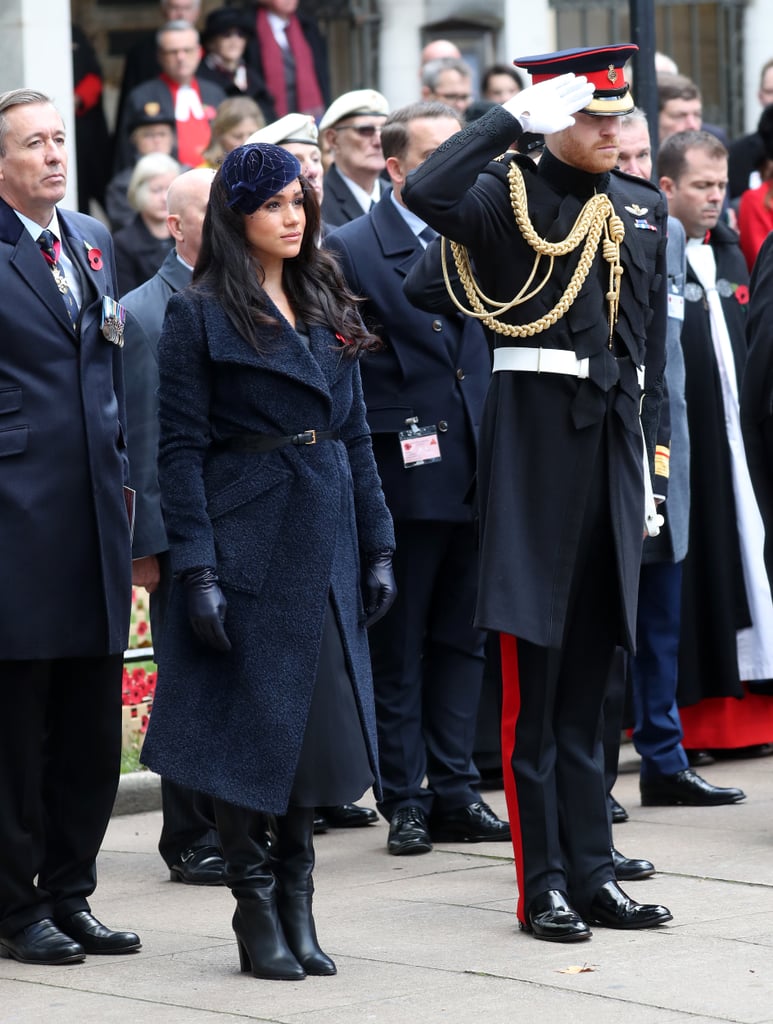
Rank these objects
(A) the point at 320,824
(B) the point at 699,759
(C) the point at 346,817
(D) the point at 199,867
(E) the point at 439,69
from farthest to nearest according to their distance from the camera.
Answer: (E) the point at 439,69 < (B) the point at 699,759 < (C) the point at 346,817 < (A) the point at 320,824 < (D) the point at 199,867

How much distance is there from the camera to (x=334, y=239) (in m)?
7.20

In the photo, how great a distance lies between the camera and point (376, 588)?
5.45m

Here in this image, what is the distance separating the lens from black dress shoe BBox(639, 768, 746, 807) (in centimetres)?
741

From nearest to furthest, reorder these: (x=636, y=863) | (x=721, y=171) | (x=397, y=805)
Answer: (x=636, y=863)
(x=397, y=805)
(x=721, y=171)

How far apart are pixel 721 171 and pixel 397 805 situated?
8.51ft

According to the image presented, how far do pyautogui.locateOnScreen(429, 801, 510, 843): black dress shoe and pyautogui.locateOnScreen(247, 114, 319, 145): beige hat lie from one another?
240cm

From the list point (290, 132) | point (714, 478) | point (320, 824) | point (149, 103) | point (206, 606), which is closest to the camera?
point (206, 606)

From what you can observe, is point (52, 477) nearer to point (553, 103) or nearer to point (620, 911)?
point (553, 103)

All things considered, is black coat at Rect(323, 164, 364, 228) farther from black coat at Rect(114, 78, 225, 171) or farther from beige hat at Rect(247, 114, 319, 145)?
black coat at Rect(114, 78, 225, 171)

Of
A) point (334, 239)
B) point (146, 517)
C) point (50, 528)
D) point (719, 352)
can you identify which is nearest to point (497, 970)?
point (50, 528)

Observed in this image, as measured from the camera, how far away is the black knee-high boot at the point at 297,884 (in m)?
5.21

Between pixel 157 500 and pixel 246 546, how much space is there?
1.42m

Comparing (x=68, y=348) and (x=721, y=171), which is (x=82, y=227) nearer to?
(x=68, y=348)

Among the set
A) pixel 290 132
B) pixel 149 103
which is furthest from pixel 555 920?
pixel 149 103
